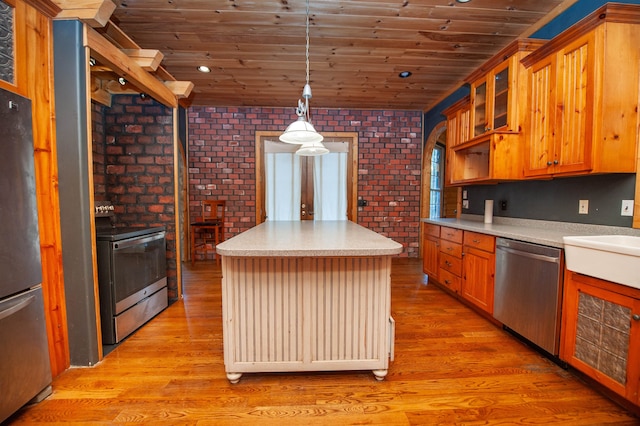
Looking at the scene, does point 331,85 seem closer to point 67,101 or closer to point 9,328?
point 67,101

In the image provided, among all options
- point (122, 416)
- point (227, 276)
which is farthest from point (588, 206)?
point (122, 416)

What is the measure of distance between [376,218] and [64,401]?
13.6 ft

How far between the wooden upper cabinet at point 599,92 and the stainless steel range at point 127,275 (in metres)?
3.29

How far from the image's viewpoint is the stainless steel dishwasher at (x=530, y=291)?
Result: 1.76 meters

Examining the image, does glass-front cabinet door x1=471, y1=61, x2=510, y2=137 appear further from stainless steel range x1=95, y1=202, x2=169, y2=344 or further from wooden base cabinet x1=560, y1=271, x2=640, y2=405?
stainless steel range x1=95, y1=202, x2=169, y2=344

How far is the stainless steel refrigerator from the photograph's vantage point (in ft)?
4.17

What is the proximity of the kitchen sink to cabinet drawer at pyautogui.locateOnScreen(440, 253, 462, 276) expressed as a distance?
118 cm

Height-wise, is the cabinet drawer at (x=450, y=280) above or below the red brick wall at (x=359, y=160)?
below

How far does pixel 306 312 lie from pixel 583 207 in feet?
7.38

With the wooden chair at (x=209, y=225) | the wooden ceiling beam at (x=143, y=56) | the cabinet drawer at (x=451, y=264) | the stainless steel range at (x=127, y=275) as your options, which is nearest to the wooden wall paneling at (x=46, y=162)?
the stainless steel range at (x=127, y=275)

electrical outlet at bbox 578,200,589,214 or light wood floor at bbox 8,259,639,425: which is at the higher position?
electrical outlet at bbox 578,200,589,214

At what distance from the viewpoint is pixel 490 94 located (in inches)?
104

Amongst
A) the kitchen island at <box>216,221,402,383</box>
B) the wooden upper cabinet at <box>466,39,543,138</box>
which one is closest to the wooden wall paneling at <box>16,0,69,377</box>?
the kitchen island at <box>216,221,402,383</box>

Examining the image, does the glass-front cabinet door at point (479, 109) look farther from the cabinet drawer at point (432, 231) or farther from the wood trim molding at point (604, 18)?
the cabinet drawer at point (432, 231)
